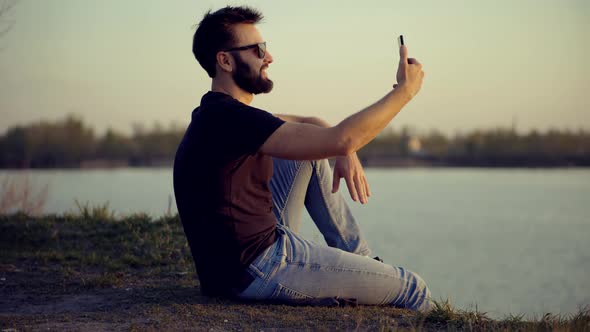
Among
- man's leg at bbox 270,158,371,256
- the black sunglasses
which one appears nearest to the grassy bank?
man's leg at bbox 270,158,371,256

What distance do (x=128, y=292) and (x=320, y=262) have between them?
1375 mm

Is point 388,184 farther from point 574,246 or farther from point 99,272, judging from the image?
point 99,272

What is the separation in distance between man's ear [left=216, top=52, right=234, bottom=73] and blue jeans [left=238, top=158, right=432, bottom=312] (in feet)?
2.06

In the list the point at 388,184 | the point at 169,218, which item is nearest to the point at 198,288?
the point at 169,218

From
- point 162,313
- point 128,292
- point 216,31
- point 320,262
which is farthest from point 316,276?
point 128,292

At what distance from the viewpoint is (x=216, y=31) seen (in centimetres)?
290

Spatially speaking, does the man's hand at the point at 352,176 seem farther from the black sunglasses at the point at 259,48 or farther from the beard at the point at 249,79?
the black sunglasses at the point at 259,48

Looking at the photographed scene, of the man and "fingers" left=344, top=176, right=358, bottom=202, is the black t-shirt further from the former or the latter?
"fingers" left=344, top=176, right=358, bottom=202

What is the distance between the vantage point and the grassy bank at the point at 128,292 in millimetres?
2783

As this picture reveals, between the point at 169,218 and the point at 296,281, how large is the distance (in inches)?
116

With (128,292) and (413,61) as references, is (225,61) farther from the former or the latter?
(128,292)

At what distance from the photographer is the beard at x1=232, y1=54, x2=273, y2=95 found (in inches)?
113

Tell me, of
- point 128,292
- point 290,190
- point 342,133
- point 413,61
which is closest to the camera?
point 342,133

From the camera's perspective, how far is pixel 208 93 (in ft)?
9.10
